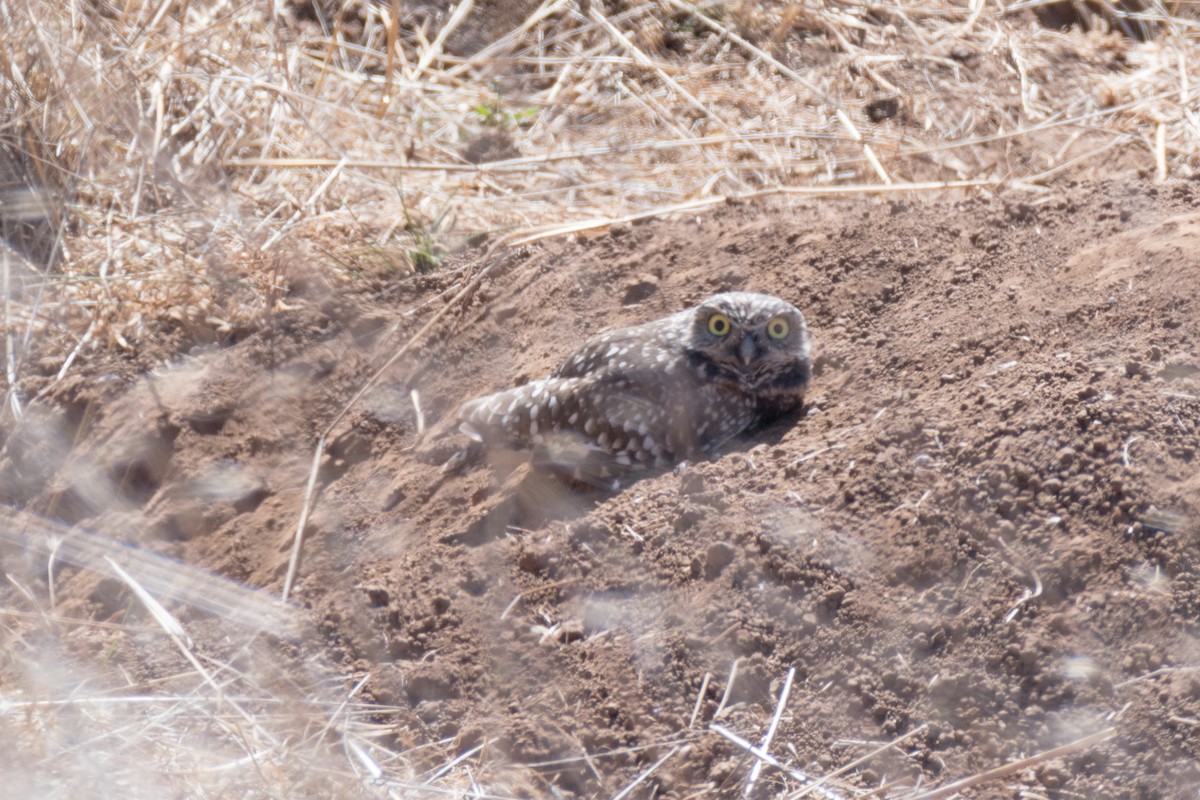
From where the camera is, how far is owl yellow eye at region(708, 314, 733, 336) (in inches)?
174

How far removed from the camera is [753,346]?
4.36 m

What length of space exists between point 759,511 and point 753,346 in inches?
38.6

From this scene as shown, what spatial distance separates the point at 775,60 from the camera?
24.0ft

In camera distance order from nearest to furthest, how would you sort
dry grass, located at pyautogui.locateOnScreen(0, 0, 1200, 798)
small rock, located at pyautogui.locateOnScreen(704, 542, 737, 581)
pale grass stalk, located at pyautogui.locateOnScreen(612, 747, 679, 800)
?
pale grass stalk, located at pyautogui.locateOnScreen(612, 747, 679, 800) → small rock, located at pyautogui.locateOnScreen(704, 542, 737, 581) → dry grass, located at pyautogui.locateOnScreen(0, 0, 1200, 798)

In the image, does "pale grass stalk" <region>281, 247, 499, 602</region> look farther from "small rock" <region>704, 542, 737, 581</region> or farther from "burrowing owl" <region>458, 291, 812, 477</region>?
"small rock" <region>704, 542, 737, 581</region>

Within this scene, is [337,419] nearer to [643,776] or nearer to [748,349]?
[748,349]

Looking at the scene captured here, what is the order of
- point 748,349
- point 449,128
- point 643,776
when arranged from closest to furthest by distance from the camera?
point 643,776 → point 748,349 → point 449,128

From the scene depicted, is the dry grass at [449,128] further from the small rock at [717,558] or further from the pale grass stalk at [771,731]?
the pale grass stalk at [771,731]

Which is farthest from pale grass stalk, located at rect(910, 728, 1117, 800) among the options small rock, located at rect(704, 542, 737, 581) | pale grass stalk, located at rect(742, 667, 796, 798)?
small rock, located at rect(704, 542, 737, 581)

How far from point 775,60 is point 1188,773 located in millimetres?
5729

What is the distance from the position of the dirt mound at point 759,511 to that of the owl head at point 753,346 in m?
0.18

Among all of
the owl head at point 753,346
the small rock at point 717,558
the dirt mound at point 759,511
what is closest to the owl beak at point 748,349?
the owl head at point 753,346

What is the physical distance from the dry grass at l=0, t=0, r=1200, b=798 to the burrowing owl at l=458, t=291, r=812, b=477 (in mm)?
1446

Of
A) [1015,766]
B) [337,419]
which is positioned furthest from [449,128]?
[1015,766]
